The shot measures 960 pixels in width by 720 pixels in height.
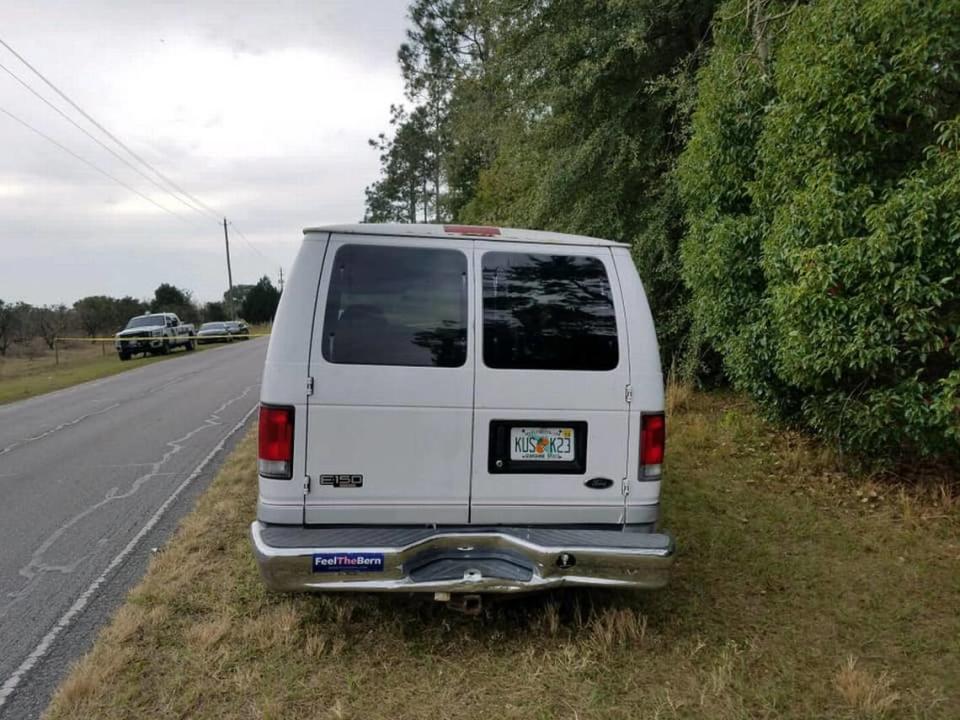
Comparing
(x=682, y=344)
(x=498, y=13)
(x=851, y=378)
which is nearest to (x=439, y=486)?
(x=851, y=378)

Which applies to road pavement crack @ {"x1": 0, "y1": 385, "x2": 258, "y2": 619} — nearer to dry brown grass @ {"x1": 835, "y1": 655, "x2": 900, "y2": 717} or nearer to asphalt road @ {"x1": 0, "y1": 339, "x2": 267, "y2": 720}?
asphalt road @ {"x1": 0, "y1": 339, "x2": 267, "y2": 720}

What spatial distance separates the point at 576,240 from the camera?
3.52 meters

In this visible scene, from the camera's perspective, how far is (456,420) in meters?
3.24

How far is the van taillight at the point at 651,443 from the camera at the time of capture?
11.0 ft

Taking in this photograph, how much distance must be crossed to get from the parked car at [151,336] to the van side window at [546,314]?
2605cm

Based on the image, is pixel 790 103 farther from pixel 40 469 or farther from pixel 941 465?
pixel 40 469

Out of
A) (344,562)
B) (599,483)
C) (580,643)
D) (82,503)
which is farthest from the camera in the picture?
(82,503)

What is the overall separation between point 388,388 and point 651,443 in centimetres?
138

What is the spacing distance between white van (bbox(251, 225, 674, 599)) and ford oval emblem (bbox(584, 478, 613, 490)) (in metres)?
0.01

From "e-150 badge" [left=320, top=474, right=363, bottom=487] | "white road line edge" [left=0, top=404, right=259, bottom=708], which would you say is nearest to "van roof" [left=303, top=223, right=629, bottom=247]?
"e-150 badge" [left=320, top=474, right=363, bottom=487]

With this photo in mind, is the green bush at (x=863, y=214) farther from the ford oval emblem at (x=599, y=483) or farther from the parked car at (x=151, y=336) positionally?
the parked car at (x=151, y=336)

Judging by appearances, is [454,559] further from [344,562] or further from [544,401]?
[544,401]

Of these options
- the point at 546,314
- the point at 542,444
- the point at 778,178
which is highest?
the point at 778,178

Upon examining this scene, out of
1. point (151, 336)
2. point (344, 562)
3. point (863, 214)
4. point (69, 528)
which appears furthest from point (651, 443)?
point (151, 336)
